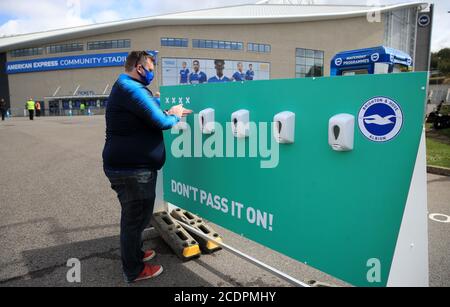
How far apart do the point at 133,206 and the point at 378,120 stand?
1.89m

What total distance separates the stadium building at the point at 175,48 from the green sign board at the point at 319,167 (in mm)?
39238

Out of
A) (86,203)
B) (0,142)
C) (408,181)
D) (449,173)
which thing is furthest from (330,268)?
(0,142)

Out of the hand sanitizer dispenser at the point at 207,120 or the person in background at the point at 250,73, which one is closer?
the hand sanitizer dispenser at the point at 207,120

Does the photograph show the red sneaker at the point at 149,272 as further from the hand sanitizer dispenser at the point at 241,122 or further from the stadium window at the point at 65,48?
the stadium window at the point at 65,48

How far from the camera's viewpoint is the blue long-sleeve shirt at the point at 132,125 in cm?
254

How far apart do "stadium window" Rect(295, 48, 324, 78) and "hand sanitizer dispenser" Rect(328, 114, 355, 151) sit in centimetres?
5103

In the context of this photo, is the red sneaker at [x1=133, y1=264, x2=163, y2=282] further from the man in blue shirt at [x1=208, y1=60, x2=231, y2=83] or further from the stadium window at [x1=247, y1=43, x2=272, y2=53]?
the stadium window at [x1=247, y1=43, x2=272, y2=53]

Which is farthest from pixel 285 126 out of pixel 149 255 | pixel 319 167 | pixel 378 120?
pixel 149 255

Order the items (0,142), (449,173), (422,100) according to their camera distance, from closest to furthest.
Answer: (422,100)
(449,173)
(0,142)

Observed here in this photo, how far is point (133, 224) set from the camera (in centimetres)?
279

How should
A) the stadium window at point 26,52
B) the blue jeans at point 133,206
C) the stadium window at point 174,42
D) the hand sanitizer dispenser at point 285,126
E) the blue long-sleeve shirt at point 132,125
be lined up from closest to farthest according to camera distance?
1. the hand sanitizer dispenser at point 285,126
2. the blue long-sleeve shirt at point 132,125
3. the blue jeans at point 133,206
4. the stadium window at point 174,42
5. the stadium window at point 26,52

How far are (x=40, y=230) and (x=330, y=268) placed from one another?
3.34m

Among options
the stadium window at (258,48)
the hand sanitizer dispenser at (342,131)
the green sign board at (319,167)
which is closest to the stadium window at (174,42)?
the stadium window at (258,48)
